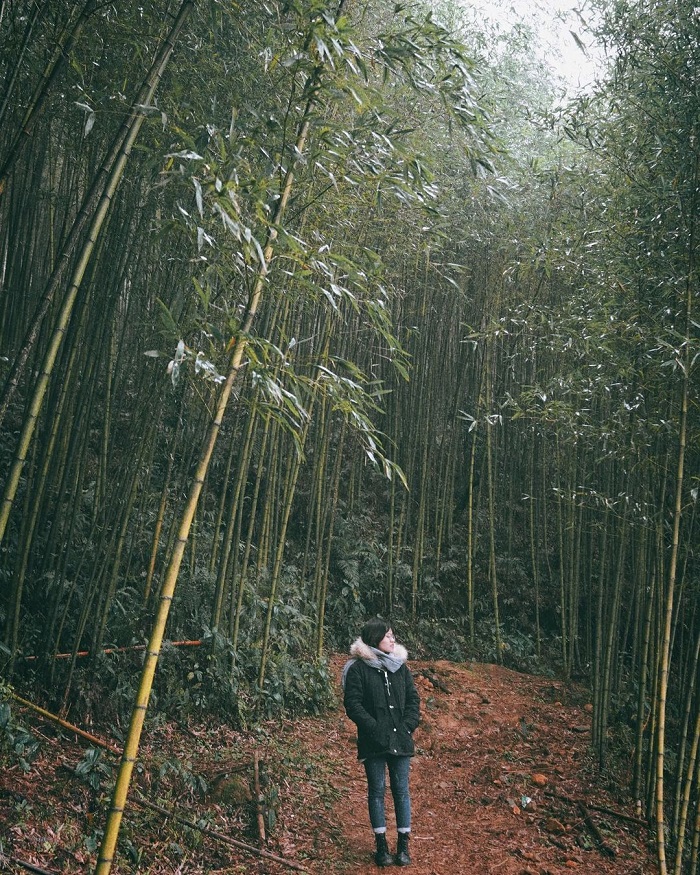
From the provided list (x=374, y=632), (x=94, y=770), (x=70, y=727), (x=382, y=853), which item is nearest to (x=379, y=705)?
(x=374, y=632)

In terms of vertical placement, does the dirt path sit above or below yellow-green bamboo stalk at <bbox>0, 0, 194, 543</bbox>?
below

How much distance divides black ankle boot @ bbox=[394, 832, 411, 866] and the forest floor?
78mm

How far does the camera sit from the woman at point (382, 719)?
9.48 ft

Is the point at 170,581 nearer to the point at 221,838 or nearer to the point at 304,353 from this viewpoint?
the point at 221,838

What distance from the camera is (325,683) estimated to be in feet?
15.8

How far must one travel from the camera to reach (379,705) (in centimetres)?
295

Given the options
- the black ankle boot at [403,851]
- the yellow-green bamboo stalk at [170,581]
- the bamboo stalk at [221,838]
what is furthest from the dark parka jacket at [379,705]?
the yellow-green bamboo stalk at [170,581]

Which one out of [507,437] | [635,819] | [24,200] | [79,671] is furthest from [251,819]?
[507,437]

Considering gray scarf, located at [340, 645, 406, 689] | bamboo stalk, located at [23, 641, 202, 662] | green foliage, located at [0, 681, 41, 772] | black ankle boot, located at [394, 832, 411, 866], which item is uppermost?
gray scarf, located at [340, 645, 406, 689]

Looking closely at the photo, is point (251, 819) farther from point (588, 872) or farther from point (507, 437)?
point (507, 437)

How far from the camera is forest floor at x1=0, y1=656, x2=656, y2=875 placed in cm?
251

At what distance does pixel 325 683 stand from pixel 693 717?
7.77 ft

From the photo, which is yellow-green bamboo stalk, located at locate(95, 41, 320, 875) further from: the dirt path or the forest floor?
the dirt path

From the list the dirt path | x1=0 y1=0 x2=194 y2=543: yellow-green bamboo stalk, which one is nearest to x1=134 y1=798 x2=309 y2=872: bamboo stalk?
the dirt path
